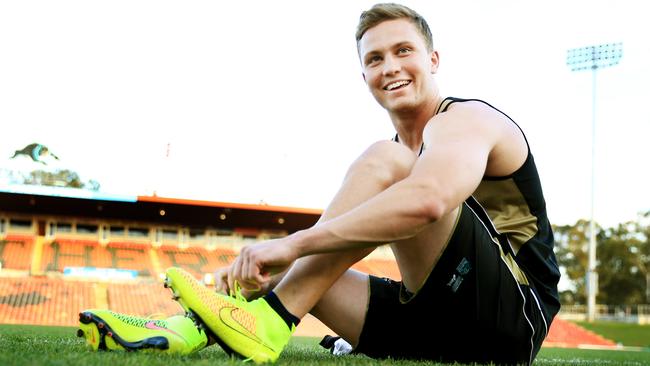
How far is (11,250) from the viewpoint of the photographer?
2584 cm

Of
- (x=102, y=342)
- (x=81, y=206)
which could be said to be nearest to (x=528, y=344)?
(x=102, y=342)

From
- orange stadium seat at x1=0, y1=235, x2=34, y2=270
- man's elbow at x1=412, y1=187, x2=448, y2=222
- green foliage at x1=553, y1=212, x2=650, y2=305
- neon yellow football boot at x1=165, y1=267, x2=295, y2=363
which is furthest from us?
green foliage at x1=553, y1=212, x2=650, y2=305

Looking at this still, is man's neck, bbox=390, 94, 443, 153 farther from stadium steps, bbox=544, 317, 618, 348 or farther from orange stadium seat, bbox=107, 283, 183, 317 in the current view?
stadium steps, bbox=544, 317, 618, 348

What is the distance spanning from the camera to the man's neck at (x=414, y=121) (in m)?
2.53

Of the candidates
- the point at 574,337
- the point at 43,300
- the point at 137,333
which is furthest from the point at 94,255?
the point at 137,333

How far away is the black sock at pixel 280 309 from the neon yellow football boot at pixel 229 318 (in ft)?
0.15

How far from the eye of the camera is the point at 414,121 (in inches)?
102

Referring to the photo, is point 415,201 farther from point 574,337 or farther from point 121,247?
point 121,247

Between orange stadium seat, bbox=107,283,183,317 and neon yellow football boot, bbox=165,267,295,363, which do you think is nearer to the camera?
neon yellow football boot, bbox=165,267,295,363

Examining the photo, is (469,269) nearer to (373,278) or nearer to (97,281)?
(373,278)

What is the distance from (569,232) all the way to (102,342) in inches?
2149

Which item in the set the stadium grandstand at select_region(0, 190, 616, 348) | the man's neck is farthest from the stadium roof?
the man's neck

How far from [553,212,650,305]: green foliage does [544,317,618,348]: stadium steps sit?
87.8 feet

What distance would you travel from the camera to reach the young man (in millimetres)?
1915
